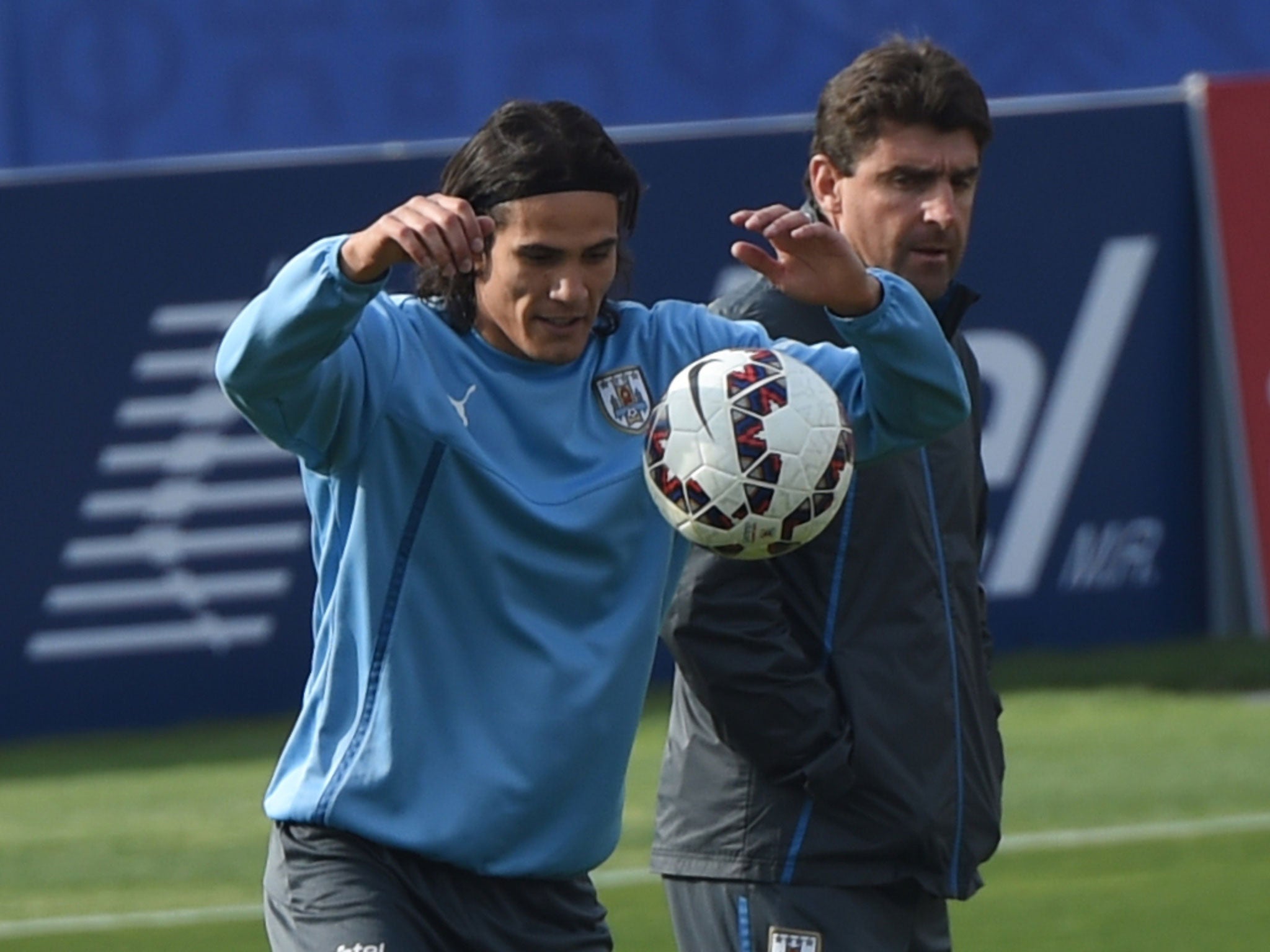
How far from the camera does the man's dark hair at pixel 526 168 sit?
14.2ft

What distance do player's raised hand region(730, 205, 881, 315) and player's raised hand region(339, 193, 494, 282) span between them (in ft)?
1.92

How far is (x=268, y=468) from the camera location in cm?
1151

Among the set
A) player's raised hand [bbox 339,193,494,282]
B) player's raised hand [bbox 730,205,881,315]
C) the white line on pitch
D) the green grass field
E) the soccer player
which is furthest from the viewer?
the white line on pitch

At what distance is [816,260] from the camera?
440 cm

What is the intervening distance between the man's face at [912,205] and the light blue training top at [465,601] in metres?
0.63

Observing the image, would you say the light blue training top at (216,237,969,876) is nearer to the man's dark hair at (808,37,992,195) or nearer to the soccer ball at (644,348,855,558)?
the soccer ball at (644,348,855,558)

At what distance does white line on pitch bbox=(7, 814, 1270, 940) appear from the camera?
27.5ft

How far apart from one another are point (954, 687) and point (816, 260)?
35.2 inches

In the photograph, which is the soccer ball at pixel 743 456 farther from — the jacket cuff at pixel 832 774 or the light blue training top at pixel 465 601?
the jacket cuff at pixel 832 774

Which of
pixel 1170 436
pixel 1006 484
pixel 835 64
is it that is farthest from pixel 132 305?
pixel 835 64

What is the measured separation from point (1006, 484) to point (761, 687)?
8.02 m

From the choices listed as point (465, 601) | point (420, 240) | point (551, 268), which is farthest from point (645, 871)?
point (420, 240)

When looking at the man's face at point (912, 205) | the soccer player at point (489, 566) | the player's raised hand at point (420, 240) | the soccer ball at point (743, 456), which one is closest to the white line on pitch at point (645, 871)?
the man's face at point (912, 205)

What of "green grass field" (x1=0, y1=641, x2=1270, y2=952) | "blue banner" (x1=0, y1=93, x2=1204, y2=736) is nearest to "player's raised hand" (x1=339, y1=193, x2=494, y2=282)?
"green grass field" (x1=0, y1=641, x2=1270, y2=952)
